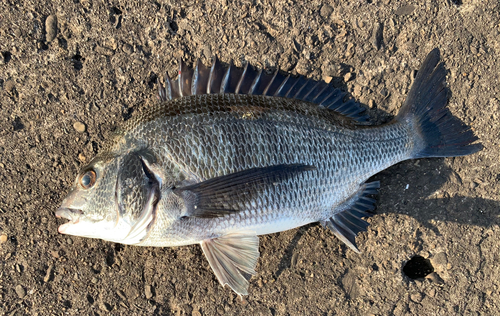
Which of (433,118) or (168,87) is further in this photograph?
(433,118)

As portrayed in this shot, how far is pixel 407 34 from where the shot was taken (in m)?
2.37

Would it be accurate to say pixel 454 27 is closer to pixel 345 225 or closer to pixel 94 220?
pixel 345 225

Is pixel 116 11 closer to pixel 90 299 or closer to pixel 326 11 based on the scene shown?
pixel 326 11

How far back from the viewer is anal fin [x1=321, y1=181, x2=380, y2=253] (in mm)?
2199

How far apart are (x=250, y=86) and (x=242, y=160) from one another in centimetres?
62

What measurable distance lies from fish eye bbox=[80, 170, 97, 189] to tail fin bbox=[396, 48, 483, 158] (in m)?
2.22

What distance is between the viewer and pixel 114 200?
1.74 meters

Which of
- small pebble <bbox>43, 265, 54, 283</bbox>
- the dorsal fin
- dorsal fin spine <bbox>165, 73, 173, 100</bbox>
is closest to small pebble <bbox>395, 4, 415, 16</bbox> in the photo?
the dorsal fin

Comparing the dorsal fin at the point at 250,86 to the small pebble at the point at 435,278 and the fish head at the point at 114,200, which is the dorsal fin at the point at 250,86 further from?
the small pebble at the point at 435,278

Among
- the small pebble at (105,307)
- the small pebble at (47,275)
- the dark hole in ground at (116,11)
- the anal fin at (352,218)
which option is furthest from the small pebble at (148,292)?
the dark hole in ground at (116,11)

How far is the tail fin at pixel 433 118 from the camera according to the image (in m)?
2.26

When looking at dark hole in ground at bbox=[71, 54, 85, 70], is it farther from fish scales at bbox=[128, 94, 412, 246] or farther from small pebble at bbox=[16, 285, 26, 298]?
small pebble at bbox=[16, 285, 26, 298]

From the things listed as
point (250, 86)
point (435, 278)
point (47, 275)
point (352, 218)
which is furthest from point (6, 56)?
point (435, 278)

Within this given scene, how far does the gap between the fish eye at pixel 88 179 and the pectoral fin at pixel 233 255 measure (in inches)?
31.4
